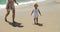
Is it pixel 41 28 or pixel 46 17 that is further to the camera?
pixel 46 17

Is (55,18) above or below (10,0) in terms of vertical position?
below

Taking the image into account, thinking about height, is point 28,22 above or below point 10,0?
below

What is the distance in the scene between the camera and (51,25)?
643 centimetres

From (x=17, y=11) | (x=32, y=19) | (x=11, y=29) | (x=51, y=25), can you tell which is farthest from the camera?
(x=17, y=11)

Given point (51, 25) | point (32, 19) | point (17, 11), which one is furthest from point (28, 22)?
point (17, 11)

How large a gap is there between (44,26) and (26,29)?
1.99 ft

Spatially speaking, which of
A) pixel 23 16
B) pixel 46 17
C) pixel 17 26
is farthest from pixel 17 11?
pixel 17 26

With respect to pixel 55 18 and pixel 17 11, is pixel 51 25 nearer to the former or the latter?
pixel 55 18

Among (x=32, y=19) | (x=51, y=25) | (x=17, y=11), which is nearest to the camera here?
(x=51, y=25)

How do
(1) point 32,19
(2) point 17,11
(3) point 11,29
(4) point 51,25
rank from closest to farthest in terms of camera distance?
(3) point 11,29
(4) point 51,25
(1) point 32,19
(2) point 17,11

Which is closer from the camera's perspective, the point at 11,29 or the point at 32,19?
the point at 11,29

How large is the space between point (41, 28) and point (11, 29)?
857 mm

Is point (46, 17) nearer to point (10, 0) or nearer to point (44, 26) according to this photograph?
point (44, 26)

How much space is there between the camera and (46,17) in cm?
729
